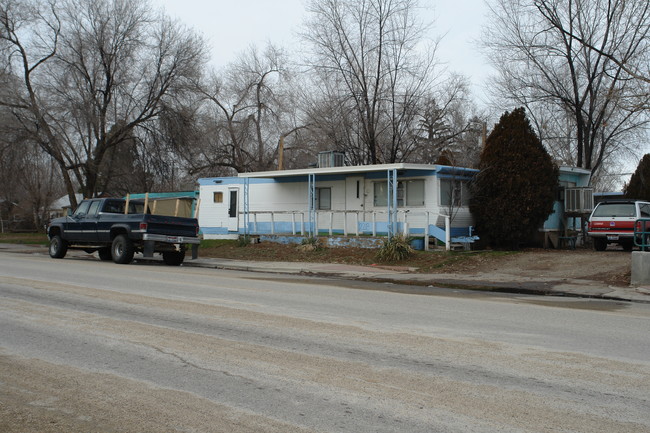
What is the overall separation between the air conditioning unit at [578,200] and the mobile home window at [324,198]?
10021 millimetres

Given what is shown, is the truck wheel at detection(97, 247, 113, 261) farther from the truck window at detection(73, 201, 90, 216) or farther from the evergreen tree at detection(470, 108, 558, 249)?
the evergreen tree at detection(470, 108, 558, 249)

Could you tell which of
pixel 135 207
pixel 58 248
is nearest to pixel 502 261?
pixel 135 207

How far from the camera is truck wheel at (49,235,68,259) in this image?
907 inches

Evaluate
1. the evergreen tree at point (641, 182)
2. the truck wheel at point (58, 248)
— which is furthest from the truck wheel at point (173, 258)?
the evergreen tree at point (641, 182)

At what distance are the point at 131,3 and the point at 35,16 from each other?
477 cm

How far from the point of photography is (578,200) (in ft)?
84.7

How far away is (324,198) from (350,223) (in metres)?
1.92

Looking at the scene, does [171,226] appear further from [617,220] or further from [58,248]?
[617,220]

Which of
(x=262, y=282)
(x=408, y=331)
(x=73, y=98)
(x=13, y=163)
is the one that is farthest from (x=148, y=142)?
(x=408, y=331)

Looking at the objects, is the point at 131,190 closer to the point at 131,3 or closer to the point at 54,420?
the point at 131,3

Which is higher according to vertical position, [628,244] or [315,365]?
[628,244]

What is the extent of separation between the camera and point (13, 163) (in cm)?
3083

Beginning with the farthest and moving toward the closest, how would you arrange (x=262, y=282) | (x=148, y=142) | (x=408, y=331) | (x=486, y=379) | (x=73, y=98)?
1. (x=148, y=142)
2. (x=73, y=98)
3. (x=262, y=282)
4. (x=408, y=331)
5. (x=486, y=379)

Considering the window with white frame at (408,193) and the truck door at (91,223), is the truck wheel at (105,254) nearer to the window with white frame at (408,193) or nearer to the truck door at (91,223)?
the truck door at (91,223)
